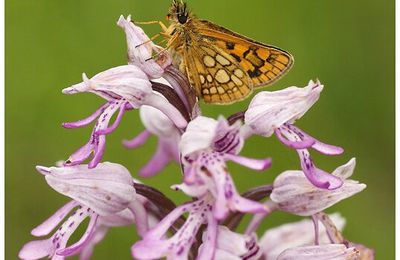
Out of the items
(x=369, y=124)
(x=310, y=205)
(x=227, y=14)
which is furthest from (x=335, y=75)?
(x=310, y=205)

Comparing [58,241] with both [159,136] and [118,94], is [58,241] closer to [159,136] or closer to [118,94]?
[118,94]

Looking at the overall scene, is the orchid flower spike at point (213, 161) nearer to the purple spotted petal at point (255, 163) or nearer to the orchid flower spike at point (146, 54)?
the purple spotted petal at point (255, 163)

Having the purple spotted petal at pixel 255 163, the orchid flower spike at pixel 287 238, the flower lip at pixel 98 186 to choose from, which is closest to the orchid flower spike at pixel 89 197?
the flower lip at pixel 98 186

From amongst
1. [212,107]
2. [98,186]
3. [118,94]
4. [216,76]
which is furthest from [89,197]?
[212,107]

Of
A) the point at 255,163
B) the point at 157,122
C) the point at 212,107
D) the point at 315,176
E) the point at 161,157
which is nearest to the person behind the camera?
the point at 255,163

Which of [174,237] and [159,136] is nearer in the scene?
[174,237]

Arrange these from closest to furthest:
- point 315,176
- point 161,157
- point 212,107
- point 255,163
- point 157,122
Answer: point 255,163 → point 315,176 → point 157,122 → point 161,157 → point 212,107

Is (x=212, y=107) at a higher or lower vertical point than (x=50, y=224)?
higher
